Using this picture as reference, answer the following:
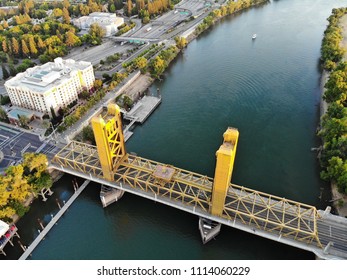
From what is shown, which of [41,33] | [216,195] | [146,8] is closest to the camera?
[216,195]

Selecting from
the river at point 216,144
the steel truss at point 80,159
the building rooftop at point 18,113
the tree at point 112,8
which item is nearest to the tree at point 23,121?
the building rooftop at point 18,113

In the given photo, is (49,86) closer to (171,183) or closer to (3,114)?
(3,114)

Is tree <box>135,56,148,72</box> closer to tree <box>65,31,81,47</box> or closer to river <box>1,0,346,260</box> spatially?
river <box>1,0,346,260</box>

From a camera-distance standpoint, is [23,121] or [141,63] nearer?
[23,121]

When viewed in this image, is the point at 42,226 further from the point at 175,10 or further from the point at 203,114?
the point at 175,10

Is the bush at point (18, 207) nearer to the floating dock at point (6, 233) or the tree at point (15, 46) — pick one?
the floating dock at point (6, 233)

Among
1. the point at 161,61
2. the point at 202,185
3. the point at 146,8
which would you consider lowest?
the point at 202,185

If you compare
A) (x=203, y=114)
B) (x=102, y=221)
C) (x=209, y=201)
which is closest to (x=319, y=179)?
(x=209, y=201)

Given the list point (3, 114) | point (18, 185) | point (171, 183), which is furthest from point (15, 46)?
point (171, 183)
